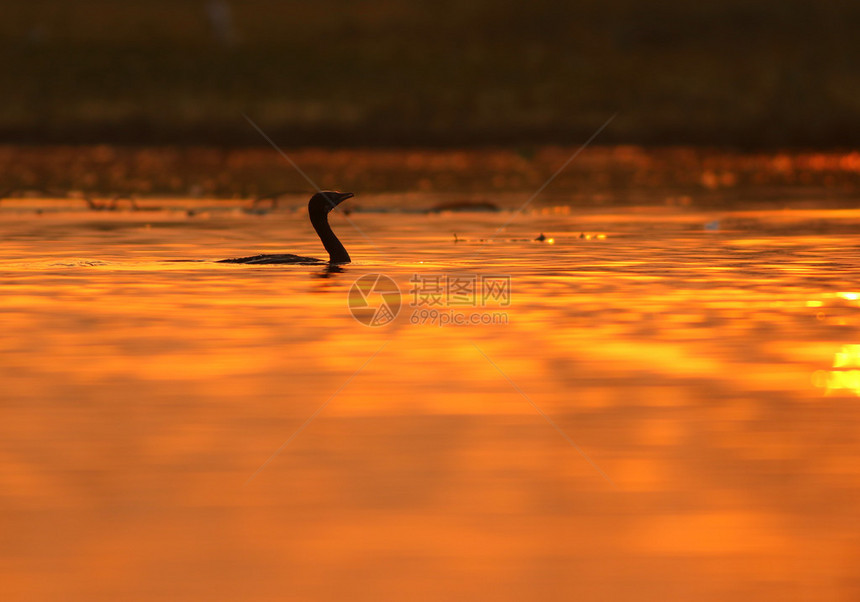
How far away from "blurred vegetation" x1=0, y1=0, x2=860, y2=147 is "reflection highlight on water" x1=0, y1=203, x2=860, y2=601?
3239cm

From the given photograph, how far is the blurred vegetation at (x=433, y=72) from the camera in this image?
159 ft

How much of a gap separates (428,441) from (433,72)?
46383 millimetres

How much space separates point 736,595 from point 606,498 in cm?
137

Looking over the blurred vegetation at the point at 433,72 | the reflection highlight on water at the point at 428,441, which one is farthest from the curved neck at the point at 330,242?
the blurred vegetation at the point at 433,72

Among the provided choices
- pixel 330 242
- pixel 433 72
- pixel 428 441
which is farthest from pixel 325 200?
pixel 433 72

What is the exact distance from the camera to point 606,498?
784 centimetres

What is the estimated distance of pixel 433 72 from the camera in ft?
Answer: 179

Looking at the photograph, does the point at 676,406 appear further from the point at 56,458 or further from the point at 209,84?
the point at 209,84

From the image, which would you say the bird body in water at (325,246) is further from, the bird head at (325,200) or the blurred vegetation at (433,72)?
the blurred vegetation at (433,72)

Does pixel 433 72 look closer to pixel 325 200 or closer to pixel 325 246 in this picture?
pixel 325 200

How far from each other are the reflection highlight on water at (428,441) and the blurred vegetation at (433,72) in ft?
106

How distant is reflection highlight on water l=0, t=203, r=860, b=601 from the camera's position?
6852 millimetres

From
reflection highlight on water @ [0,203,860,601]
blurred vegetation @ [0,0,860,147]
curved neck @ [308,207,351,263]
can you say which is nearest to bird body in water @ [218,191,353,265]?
curved neck @ [308,207,351,263]

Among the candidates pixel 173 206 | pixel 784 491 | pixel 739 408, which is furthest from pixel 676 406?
pixel 173 206
